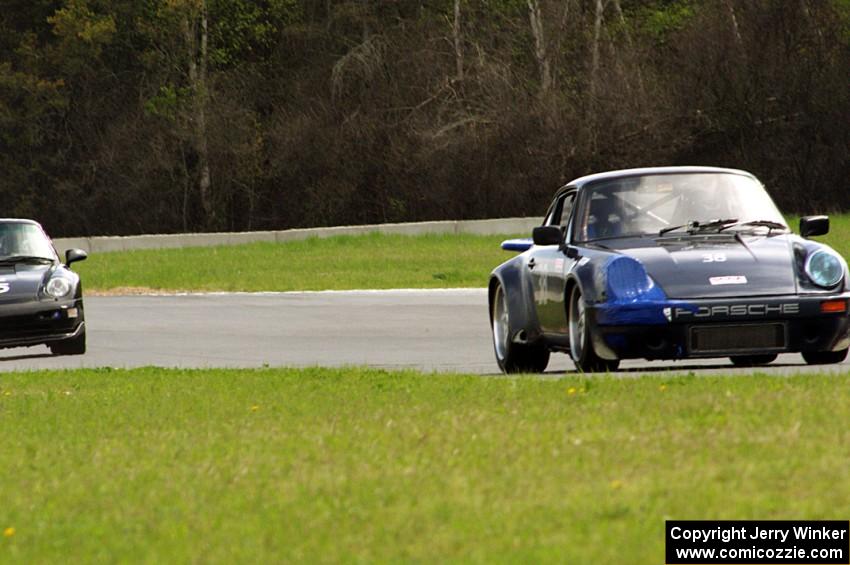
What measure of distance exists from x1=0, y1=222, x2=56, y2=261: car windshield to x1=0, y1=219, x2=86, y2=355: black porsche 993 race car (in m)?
0.01

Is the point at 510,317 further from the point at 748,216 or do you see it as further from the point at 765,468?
the point at 765,468

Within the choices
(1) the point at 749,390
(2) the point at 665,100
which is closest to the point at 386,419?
(1) the point at 749,390

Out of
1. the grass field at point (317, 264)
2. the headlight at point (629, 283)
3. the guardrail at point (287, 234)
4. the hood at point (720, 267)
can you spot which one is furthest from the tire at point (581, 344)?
the guardrail at point (287, 234)

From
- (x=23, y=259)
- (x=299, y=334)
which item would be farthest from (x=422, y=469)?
(x=299, y=334)

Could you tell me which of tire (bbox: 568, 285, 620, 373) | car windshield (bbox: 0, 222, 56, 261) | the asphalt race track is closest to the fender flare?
the asphalt race track

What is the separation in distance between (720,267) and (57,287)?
862cm

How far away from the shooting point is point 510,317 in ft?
46.1

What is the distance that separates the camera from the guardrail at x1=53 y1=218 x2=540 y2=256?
4284 centimetres

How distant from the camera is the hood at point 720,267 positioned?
39.5ft

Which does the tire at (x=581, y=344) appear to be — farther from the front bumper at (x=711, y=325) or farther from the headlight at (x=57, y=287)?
the headlight at (x=57, y=287)

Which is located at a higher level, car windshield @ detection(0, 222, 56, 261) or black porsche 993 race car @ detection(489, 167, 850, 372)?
black porsche 993 race car @ detection(489, 167, 850, 372)

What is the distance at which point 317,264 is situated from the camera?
36219 mm

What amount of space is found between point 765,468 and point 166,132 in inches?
2127

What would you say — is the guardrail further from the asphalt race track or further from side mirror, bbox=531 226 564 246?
side mirror, bbox=531 226 564 246
